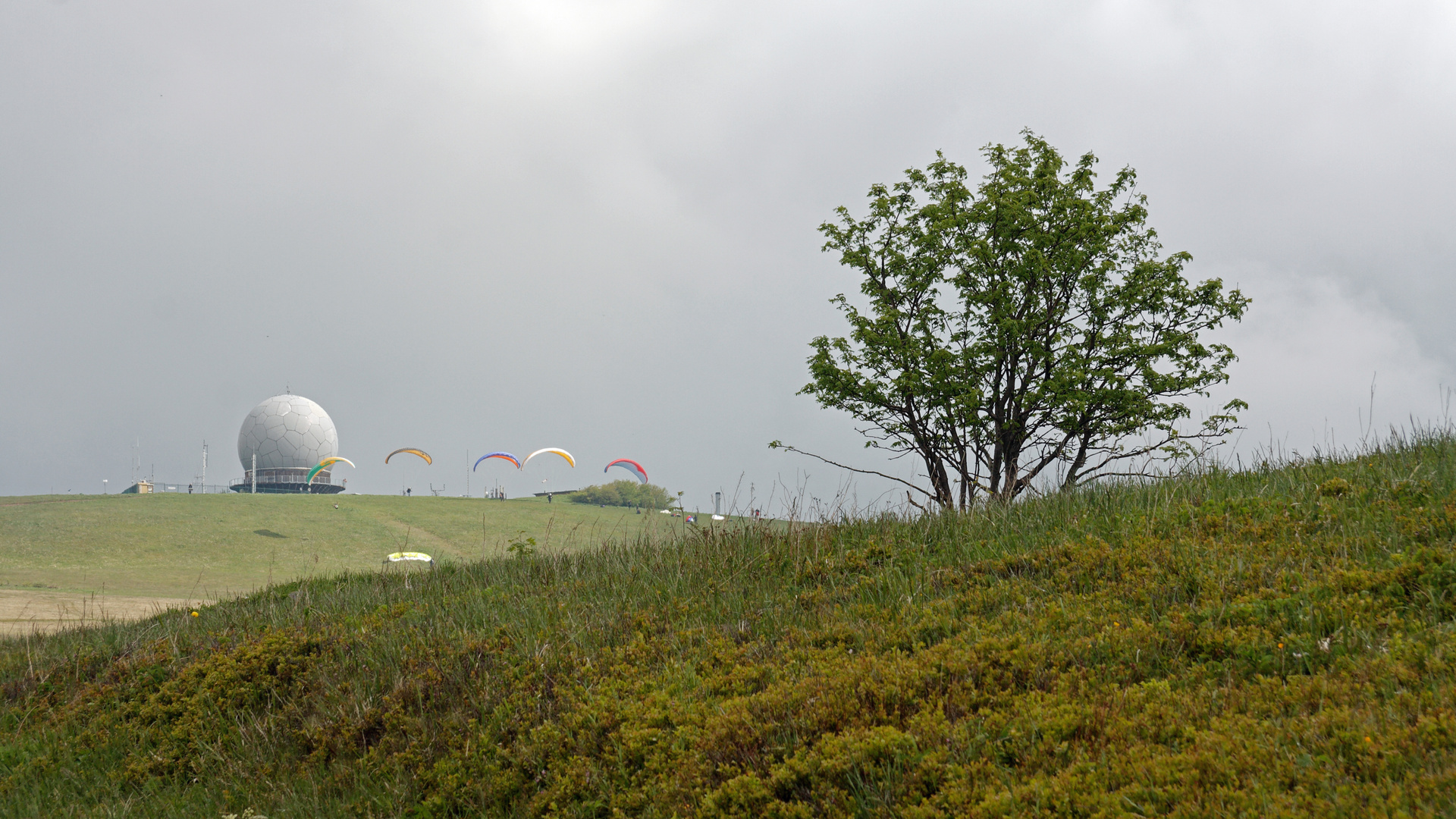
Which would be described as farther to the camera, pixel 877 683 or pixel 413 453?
pixel 413 453

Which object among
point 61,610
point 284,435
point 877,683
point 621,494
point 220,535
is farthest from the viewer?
point 621,494

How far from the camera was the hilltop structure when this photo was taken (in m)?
72.2

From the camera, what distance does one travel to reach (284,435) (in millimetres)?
72250

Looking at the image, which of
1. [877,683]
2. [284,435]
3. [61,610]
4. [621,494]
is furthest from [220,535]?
A: [621,494]

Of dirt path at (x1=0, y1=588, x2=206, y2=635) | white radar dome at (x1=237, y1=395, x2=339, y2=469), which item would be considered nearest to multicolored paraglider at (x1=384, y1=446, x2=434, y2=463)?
white radar dome at (x1=237, y1=395, x2=339, y2=469)

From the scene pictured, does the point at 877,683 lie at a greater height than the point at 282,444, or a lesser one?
lesser

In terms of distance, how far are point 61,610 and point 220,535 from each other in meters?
23.7

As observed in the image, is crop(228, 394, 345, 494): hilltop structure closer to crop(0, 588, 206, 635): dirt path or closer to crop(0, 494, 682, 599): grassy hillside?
crop(0, 494, 682, 599): grassy hillside

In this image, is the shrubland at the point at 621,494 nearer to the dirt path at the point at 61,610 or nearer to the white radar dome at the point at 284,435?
the white radar dome at the point at 284,435

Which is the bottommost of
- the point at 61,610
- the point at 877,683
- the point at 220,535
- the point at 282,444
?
the point at 61,610

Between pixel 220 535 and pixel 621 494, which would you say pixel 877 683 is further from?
pixel 621 494

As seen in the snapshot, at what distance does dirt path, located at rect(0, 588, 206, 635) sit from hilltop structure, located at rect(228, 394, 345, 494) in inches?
2101

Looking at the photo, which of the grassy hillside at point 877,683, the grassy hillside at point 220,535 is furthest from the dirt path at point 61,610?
the grassy hillside at point 877,683

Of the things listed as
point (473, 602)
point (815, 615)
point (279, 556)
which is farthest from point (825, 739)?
point (279, 556)
